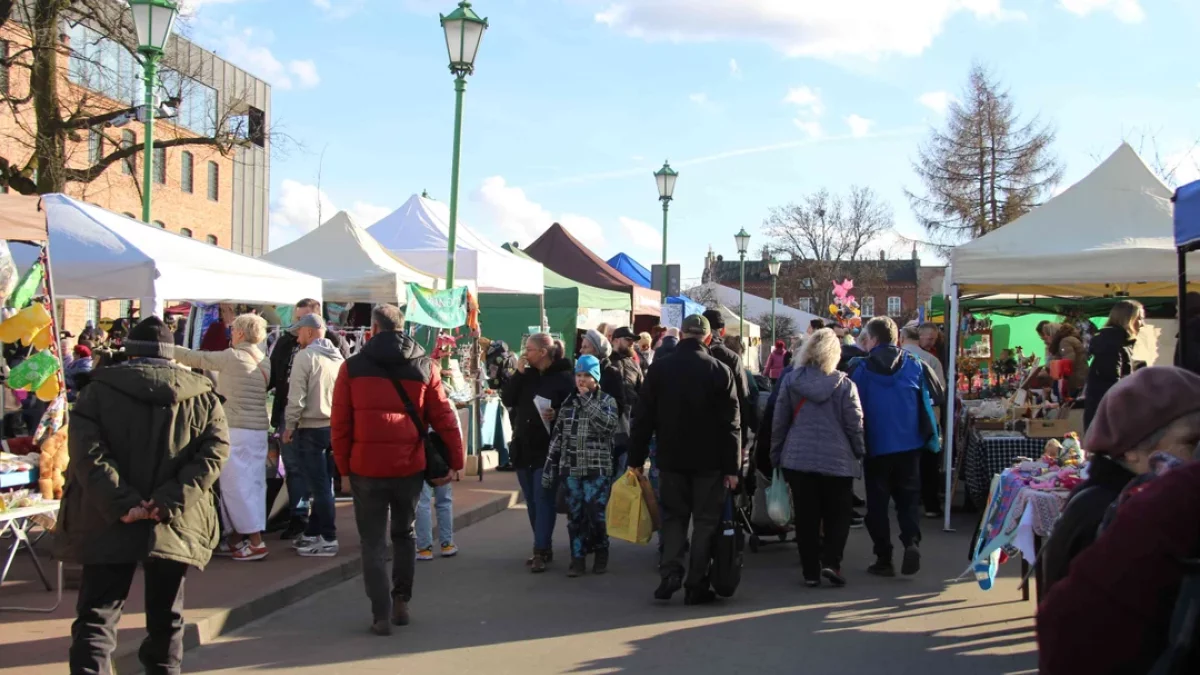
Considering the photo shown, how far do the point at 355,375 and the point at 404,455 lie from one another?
20.7 inches

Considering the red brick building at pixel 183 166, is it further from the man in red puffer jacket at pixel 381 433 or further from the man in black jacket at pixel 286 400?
the man in red puffer jacket at pixel 381 433

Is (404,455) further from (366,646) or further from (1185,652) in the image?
(1185,652)

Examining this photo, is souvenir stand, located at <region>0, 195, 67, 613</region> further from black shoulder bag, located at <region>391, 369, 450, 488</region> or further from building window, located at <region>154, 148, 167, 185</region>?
building window, located at <region>154, 148, 167, 185</region>

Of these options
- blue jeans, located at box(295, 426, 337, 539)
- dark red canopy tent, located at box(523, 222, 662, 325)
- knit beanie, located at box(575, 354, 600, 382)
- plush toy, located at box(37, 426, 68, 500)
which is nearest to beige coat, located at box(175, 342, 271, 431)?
blue jeans, located at box(295, 426, 337, 539)

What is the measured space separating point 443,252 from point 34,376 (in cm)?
1031

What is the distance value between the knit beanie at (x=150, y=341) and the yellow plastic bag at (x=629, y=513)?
3.56 meters

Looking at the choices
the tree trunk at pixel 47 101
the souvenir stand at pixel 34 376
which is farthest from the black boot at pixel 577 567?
the tree trunk at pixel 47 101

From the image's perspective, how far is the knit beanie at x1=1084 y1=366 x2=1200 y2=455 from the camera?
2.72 metres

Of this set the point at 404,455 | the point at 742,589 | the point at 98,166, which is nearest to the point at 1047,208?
the point at 742,589

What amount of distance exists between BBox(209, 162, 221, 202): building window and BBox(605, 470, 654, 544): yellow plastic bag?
41332 millimetres

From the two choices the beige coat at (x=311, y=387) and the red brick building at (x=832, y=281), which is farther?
the red brick building at (x=832, y=281)

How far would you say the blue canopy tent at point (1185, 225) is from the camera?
20.1 ft

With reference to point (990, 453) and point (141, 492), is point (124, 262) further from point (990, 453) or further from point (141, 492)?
point (990, 453)

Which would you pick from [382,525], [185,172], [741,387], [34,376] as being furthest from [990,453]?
[185,172]
